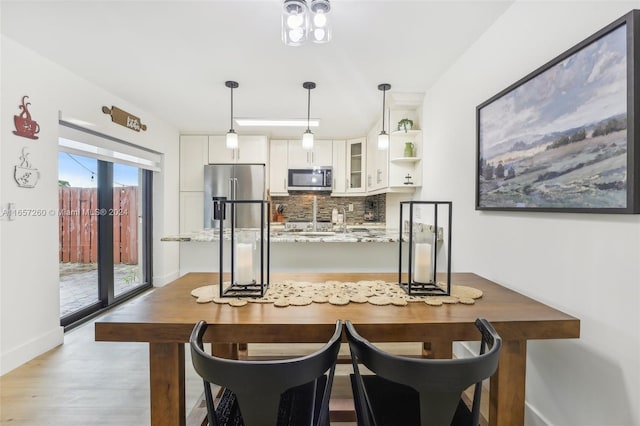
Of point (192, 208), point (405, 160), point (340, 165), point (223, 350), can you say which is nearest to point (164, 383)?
point (223, 350)

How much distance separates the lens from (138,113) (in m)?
3.54

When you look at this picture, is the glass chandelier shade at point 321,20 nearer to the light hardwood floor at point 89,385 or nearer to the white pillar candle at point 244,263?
the white pillar candle at point 244,263

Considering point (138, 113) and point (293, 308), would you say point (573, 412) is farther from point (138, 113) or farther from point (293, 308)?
point (138, 113)

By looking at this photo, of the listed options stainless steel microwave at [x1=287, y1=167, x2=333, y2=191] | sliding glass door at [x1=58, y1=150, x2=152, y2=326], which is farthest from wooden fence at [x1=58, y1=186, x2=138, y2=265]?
stainless steel microwave at [x1=287, y1=167, x2=333, y2=191]

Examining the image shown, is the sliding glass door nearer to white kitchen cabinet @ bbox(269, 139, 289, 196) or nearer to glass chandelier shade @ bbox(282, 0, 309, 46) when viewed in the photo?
white kitchen cabinet @ bbox(269, 139, 289, 196)

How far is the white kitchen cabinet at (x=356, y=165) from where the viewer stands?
4.77 metres

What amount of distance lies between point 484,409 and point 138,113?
4.24m

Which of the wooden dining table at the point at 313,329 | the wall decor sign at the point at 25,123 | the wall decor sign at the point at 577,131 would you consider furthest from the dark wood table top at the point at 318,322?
the wall decor sign at the point at 25,123

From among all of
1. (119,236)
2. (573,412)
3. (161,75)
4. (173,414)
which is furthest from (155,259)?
(573,412)

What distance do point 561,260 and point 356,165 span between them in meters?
3.76

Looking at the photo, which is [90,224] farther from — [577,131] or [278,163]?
[577,131]

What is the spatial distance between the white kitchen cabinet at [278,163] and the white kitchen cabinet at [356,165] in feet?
3.35

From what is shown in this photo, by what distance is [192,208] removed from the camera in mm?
4566

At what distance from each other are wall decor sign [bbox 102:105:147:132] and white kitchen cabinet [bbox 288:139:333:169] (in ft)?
6.77
